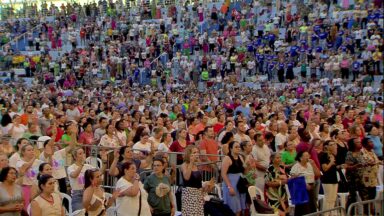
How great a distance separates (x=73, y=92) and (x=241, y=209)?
25.2 meters

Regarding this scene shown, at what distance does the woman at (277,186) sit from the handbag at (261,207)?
0.54m

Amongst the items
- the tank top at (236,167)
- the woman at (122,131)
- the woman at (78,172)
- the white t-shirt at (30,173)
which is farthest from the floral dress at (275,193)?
the woman at (122,131)

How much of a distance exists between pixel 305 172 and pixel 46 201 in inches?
162

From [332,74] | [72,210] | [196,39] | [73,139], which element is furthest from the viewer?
[196,39]

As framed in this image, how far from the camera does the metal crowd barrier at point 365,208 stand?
882 centimetres

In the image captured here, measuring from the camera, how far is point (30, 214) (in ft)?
33.4

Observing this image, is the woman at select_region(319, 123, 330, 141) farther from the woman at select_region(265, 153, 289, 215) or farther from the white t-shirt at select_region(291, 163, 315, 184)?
the woman at select_region(265, 153, 289, 215)

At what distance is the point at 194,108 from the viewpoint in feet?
76.4

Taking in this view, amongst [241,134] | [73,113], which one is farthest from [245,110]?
[241,134]

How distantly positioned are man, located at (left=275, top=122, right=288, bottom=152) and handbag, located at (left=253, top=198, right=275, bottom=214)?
285cm

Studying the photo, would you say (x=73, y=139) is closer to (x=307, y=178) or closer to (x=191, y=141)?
(x=191, y=141)

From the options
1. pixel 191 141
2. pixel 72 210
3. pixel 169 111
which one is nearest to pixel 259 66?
pixel 169 111

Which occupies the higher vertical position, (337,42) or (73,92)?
(337,42)

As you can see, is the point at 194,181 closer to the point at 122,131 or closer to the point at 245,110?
the point at 122,131
